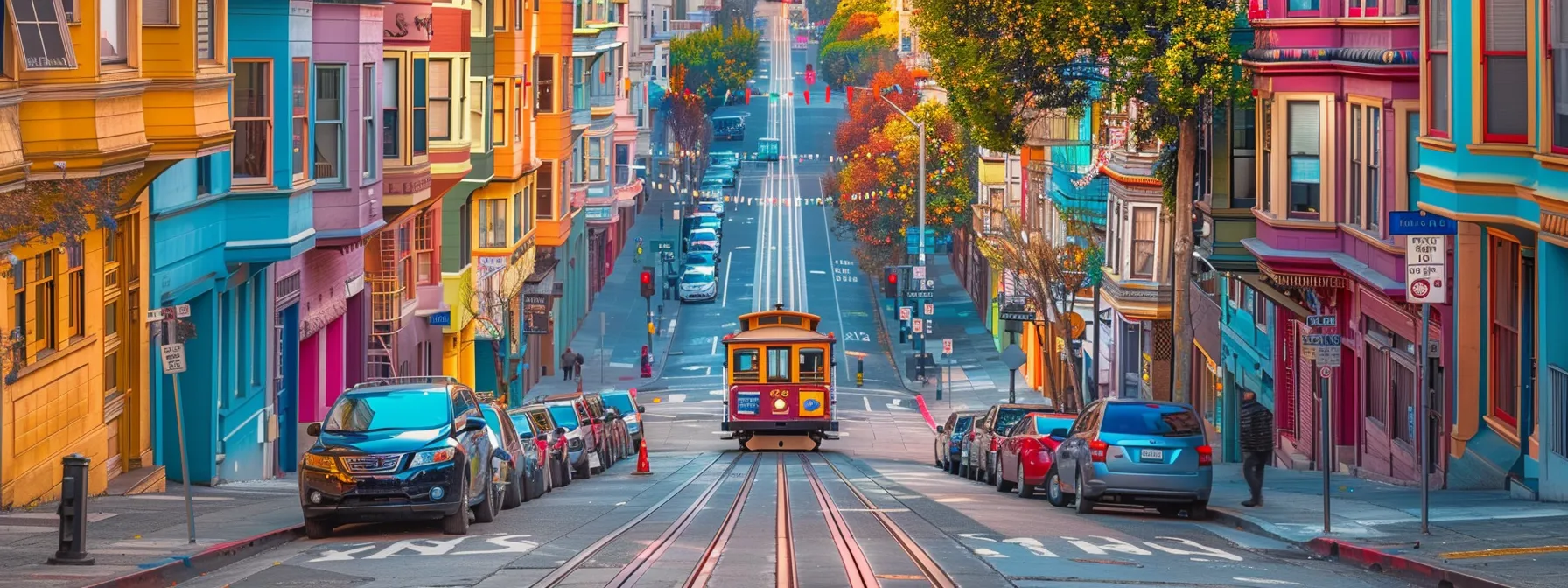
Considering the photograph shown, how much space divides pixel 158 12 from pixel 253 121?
6.04 metres

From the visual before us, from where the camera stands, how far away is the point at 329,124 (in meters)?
33.8

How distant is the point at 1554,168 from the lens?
67.1ft

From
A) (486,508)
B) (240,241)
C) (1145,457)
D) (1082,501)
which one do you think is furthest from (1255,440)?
(240,241)

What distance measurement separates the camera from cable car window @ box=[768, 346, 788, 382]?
4572 centimetres

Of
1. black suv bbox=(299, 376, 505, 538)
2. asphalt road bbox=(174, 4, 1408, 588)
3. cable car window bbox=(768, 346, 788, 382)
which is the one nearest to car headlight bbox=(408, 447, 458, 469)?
black suv bbox=(299, 376, 505, 538)

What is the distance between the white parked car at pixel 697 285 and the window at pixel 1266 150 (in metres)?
61.9

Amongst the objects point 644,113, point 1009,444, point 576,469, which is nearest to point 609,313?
point 644,113

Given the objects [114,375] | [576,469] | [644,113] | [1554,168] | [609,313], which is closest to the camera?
[1554,168]

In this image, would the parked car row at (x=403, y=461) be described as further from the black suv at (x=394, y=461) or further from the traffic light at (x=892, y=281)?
the traffic light at (x=892, y=281)

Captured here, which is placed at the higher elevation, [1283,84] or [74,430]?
[1283,84]

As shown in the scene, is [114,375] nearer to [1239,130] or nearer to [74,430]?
[74,430]

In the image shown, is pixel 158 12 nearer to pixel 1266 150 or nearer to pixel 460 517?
pixel 460 517

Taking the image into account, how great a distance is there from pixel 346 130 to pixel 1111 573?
66.3 feet

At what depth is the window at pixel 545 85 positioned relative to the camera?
60500 mm
